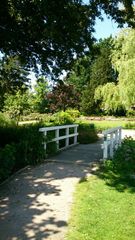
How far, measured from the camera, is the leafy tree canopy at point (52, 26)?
10.8 meters

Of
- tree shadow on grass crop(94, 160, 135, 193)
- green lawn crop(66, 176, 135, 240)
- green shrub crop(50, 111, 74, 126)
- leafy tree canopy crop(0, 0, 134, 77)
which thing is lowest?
green lawn crop(66, 176, 135, 240)

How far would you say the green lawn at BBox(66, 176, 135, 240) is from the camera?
6436mm

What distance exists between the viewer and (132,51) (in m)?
30.4

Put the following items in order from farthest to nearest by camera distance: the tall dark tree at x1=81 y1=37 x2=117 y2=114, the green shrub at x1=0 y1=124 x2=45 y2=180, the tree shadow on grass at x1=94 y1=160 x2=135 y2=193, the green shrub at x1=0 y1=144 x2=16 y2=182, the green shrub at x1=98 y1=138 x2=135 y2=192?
the tall dark tree at x1=81 y1=37 x2=117 y2=114 → the green shrub at x1=0 y1=124 x2=45 y2=180 → the green shrub at x1=98 y1=138 x2=135 y2=192 → the tree shadow on grass at x1=94 y1=160 x2=135 y2=193 → the green shrub at x1=0 y1=144 x2=16 y2=182

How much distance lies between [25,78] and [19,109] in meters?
28.4

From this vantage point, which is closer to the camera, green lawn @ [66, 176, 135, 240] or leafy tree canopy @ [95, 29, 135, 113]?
green lawn @ [66, 176, 135, 240]

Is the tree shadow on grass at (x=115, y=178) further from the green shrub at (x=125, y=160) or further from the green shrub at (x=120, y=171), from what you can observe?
the green shrub at (x=125, y=160)

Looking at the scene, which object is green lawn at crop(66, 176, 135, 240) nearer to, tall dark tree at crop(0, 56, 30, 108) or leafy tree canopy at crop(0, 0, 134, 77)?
leafy tree canopy at crop(0, 0, 134, 77)

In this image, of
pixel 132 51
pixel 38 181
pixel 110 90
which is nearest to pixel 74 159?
pixel 38 181

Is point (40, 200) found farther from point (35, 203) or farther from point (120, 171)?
point (120, 171)

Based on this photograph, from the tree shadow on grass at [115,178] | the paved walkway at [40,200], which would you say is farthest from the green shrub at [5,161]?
the tree shadow on grass at [115,178]

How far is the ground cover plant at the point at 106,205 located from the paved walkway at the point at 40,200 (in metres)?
0.23

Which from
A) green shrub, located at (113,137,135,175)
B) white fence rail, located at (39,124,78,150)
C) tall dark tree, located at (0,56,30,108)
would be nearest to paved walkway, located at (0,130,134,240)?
green shrub, located at (113,137,135,175)

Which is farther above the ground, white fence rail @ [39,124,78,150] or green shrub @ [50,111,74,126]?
green shrub @ [50,111,74,126]
